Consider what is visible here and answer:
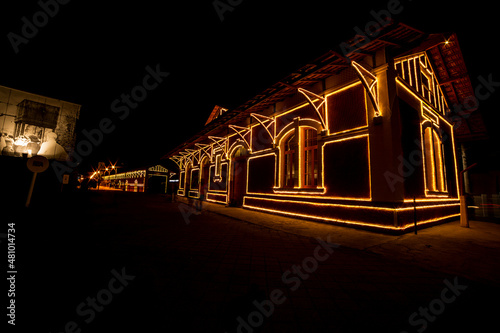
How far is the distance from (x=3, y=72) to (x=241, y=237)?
14.9 m

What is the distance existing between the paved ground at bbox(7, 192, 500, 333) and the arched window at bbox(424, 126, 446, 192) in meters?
4.78

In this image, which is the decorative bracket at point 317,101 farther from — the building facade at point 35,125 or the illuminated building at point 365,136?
the building facade at point 35,125

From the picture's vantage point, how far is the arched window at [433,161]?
826cm

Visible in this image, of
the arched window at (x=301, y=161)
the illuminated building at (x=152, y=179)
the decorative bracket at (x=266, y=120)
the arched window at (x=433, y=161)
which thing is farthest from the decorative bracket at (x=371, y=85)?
the illuminated building at (x=152, y=179)

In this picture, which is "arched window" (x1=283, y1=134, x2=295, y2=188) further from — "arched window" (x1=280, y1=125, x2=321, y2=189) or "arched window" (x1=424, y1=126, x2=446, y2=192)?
"arched window" (x1=424, y1=126, x2=446, y2=192)

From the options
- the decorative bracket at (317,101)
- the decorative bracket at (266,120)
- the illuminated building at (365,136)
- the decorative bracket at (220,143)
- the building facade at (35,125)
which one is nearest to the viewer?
the illuminated building at (365,136)

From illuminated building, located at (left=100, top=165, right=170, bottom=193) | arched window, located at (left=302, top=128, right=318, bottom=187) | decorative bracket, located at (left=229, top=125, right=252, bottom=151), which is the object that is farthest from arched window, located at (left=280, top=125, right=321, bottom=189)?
illuminated building, located at (left=100, top=165, right=170, bottom=193)

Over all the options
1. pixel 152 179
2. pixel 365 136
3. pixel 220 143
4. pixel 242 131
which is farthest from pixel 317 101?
pixel 152 179

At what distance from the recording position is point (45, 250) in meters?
3.41

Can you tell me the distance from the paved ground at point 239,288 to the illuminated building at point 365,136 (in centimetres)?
240

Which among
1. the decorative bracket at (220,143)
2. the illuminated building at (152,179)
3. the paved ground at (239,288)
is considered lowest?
the paved ground at (239,288)

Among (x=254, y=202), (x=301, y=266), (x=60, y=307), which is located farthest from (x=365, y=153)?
(x=60, y=307)

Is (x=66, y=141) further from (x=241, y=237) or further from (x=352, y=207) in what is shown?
(x=352, y=207)

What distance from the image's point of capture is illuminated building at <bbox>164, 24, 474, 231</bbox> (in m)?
6.13
